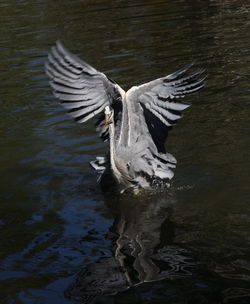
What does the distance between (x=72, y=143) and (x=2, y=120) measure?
59.5 inches

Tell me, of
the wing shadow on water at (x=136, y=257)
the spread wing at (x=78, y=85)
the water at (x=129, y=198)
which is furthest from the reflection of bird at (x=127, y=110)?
the wing shadow on water at (x=136, y=257)

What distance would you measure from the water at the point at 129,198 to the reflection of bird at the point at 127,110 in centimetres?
32

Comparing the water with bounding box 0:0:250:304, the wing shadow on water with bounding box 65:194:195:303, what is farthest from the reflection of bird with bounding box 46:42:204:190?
the wing shadow on water with bounding box 65:194:195:303

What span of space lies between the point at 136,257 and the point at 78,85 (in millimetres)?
2212

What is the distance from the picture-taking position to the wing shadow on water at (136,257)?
557cm

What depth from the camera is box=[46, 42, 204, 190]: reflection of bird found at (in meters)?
7.27

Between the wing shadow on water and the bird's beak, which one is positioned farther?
the bird's beak

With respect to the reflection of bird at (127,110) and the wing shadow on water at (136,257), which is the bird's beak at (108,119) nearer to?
the reflection of bird at (127,110)

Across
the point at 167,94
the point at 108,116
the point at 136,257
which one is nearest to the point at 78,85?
the point at 108,116

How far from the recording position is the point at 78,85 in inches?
293

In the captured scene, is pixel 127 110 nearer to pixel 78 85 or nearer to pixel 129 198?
pixel 78 85

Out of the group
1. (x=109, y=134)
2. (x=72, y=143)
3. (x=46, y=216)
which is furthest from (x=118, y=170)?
(x=72, y=143)

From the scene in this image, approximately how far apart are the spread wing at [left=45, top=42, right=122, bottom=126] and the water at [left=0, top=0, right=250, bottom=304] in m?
0.99

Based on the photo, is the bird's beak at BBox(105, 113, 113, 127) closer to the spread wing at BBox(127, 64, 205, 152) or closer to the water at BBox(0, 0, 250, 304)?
the spread wing at BBox(127, 64, 205, 152)
